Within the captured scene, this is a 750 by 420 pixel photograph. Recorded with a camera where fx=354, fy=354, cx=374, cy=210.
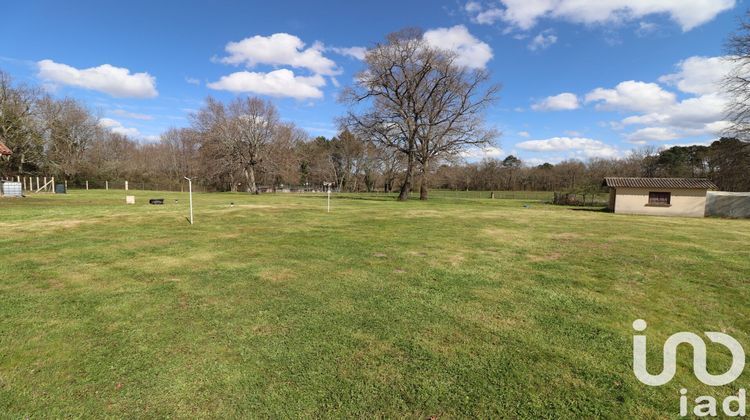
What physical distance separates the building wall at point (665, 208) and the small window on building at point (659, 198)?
0.22 metres

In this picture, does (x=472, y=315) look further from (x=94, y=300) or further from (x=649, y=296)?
(x=94, y=300)

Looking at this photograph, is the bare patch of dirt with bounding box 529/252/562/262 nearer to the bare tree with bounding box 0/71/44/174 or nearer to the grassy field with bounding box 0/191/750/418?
the grassy field with bounding box 0/191/750/418

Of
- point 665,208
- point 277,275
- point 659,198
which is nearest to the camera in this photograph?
point 277,275

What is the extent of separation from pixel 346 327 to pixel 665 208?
1197 inches

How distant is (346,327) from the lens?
4293mm

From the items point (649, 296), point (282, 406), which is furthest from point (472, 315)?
point (649, 296)

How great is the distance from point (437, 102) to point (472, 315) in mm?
29088

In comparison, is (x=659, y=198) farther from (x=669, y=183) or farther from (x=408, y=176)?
(x=408, y=176)

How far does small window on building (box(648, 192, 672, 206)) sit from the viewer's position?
25.8 m

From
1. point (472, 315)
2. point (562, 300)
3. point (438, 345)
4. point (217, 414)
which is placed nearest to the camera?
point (217, 414)

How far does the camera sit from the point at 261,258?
7785 millimetres

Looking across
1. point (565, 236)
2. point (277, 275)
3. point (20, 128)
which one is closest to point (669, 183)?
point (565, 236)

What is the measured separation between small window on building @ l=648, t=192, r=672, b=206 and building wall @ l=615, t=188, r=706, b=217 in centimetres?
22

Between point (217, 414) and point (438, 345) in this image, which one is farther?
point (438, 345)
